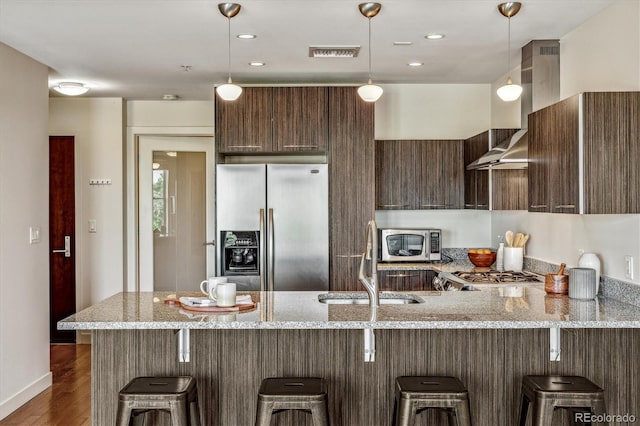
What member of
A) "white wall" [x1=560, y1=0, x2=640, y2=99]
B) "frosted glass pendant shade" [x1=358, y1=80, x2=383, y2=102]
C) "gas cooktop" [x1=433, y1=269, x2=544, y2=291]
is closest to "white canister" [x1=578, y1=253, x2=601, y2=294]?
"gas cooktop" [x1=433, y1=269, x2=544, y2=291]

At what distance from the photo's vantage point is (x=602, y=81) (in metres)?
3.57

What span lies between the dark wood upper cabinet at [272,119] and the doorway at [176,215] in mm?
1619

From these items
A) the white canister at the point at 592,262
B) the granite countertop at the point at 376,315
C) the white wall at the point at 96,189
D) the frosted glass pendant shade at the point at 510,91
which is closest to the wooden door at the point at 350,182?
the frosted glass pendant shade at the point at 510,91

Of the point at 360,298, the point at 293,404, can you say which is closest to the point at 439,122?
the point at 360,298

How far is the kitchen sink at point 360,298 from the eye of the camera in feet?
Answer: 11.1

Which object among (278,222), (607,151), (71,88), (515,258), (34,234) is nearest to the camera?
(607,151)

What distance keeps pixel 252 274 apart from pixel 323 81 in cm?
183

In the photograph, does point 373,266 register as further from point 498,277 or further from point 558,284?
point 498,277

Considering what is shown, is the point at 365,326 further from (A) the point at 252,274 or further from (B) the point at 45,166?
(B) the point at 45,166

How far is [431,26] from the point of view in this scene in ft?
12.9

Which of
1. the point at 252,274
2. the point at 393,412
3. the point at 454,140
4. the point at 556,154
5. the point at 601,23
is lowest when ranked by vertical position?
the point at 393,412

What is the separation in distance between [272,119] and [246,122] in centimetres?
22

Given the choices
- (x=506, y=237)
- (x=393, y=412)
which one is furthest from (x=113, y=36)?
(x=506, y=237)

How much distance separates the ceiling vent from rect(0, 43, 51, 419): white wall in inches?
84.4
